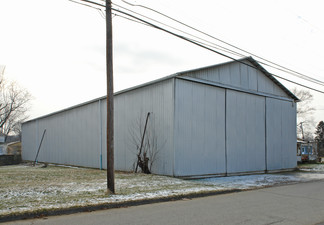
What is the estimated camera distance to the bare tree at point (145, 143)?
17.6 metres

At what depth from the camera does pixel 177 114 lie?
648 inches

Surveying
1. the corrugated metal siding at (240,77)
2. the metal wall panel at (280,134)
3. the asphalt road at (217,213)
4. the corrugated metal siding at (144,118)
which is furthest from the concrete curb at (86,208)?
the metal wall panel at (280,134)

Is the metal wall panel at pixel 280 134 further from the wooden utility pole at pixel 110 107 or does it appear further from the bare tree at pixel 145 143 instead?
the wooden utility pole at pixel 110 107

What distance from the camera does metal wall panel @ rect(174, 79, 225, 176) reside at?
16500 mm

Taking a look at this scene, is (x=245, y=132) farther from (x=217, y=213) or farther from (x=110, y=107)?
(x=217, y=213)

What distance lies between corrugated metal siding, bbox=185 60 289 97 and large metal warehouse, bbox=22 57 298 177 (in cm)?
6

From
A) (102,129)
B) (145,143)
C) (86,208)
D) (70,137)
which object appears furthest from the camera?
(70,137)

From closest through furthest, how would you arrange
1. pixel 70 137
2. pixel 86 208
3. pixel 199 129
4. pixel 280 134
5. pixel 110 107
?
pixel 86 208, pixel 110 107, pixel 199 129, pixel 280 134, pixel 70 137

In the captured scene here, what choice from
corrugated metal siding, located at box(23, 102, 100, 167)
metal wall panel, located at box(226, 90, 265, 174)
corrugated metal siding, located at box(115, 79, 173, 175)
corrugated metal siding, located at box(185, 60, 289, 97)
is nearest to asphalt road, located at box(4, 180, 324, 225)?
corrugated metal siding, located at box(115, 79, 173, 175)

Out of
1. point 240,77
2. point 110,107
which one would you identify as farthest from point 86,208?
point 240,77

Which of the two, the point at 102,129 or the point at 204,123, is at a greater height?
the point at 204,123

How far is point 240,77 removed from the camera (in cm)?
2034

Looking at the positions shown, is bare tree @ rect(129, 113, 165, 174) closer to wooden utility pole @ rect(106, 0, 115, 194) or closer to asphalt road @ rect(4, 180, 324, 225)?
wooden utility pole @ rect(106, 0, 115, 194)

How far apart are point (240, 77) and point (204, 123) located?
15.2 ft
